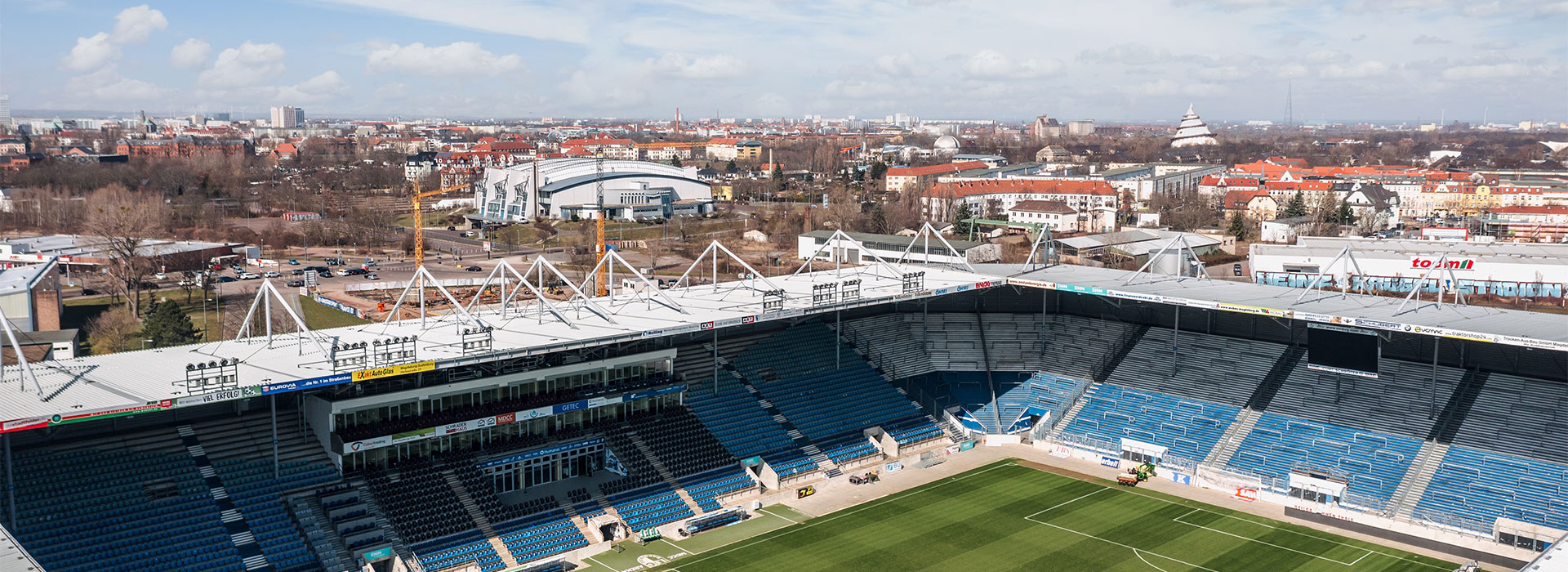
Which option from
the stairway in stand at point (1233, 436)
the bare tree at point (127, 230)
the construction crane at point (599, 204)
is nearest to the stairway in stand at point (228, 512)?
the stairway in stand at point (1233, 436)

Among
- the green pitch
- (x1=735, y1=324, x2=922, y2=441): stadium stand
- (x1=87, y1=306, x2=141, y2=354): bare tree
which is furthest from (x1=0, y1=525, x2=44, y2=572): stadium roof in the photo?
(x1=87, y1=306, x2=141, y2=354): bare tree

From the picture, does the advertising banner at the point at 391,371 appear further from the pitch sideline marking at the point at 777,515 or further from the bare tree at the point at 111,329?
the bare tree at the point at 111,329

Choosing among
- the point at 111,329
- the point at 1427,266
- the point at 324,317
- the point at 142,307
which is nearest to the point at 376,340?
the point at 111,329

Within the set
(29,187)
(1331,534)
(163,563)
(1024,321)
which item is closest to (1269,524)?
(1331,534)

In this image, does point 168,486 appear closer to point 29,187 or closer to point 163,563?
point 163,563

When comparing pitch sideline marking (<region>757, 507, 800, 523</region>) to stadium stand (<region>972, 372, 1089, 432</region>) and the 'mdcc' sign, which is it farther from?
the 'mdcc' sign
